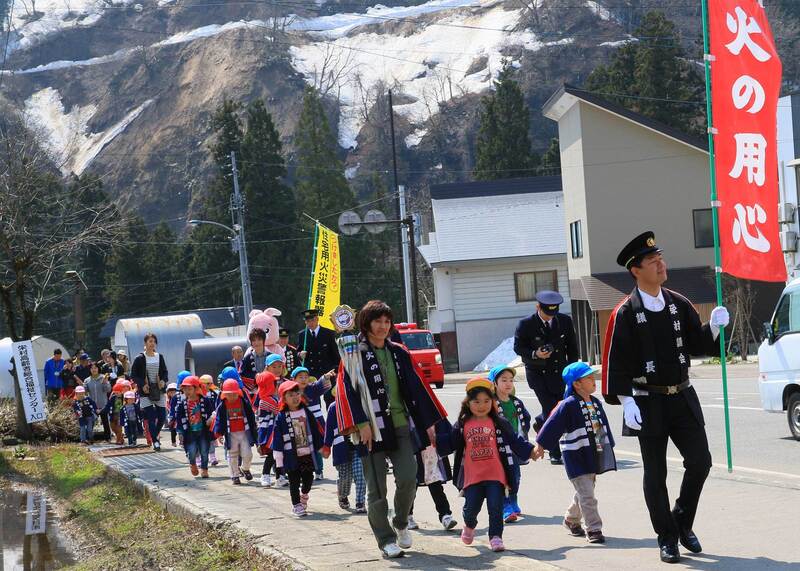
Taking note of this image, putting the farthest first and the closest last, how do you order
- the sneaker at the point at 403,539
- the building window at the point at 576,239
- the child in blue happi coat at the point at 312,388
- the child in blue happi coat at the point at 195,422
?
the building window at the point at 576,239, the child in blue happi coat at the point at 195,422, the child in blue happi coat at the point at 312,388, the sneaker at the point at 403,539

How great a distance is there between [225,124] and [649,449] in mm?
60706

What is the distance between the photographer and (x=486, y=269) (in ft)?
153

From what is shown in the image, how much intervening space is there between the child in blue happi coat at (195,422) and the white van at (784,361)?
6.75m

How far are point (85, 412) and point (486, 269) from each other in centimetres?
2878

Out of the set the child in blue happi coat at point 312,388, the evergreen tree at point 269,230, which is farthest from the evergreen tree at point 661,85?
the child in blue happi coat at point 312,388

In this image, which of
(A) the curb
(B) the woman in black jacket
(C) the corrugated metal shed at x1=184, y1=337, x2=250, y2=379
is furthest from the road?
(C) the corrugated metal shed at x1=184, y1=337, x2=250, y2=379

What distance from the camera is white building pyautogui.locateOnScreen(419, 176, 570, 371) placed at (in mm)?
46344

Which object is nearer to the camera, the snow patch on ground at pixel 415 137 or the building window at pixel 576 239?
the building window at pixel 576 239

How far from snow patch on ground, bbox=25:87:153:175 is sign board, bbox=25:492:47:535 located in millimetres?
106383

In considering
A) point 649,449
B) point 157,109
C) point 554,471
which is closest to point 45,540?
point 554,471

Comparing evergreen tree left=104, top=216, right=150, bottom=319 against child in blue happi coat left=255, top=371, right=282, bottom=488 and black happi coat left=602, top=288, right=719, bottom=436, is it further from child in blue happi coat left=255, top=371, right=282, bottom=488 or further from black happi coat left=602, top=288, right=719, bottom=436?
black happi coat left=602, top=288, right=719, bottom=436

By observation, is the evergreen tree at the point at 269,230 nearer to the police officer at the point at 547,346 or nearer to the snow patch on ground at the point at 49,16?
the police officer at the point at 547,346

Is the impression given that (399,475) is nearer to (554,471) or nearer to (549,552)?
(549,552)

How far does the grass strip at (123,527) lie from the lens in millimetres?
7816
